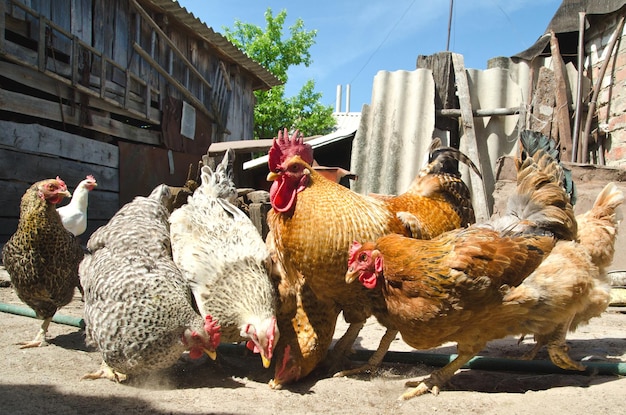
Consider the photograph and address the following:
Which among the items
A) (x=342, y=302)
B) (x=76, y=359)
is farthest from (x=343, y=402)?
(x=76, y=359)

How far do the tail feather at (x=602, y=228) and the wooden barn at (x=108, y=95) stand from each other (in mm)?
7428

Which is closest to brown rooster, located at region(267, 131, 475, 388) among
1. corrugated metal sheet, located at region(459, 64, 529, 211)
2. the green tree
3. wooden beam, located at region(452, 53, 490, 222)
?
wooden beam, located at region(452, 53, 490, 222)

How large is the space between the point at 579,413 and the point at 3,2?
312 inches

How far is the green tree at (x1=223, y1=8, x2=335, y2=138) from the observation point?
2380 centimetres

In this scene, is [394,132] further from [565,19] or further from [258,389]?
[258,389]

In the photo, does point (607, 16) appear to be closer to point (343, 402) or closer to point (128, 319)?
point (343, 402)

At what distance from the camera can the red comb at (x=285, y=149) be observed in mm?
A: 3627

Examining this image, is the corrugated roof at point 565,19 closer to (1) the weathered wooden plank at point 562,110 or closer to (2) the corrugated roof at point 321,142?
(1) the weathered wooden plank at point 562,110

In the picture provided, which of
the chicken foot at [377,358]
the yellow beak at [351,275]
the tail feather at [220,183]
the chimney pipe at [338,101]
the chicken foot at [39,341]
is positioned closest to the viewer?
the yellow beak at [351,275]

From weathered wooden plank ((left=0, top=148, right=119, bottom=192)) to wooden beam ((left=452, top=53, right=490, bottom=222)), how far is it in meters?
6.63

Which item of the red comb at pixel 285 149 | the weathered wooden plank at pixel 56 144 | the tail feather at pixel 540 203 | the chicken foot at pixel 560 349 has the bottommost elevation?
the chicken foot at pixel 560 349

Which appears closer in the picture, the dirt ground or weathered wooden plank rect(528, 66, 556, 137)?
the dirt ground

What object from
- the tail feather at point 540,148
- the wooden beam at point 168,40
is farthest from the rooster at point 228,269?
the wooden beam at point 168,40

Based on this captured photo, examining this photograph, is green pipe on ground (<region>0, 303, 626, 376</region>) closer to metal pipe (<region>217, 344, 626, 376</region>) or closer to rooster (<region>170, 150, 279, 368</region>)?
metal pipe (<region>217, 344, 626, 376</region>)
